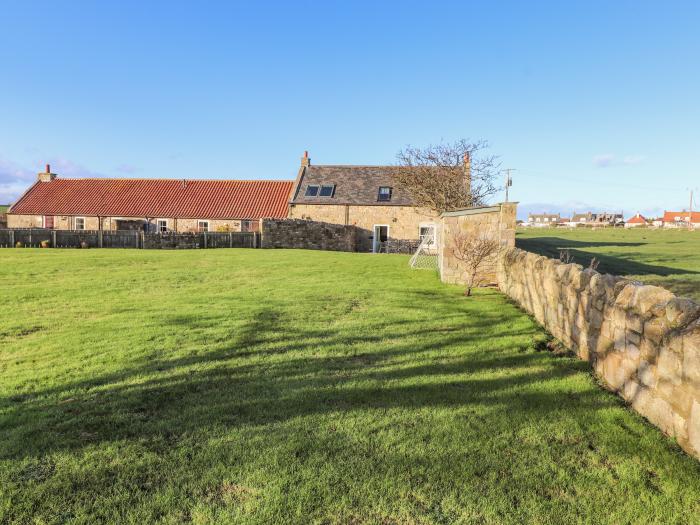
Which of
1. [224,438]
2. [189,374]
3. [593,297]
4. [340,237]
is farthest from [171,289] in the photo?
[340,237]

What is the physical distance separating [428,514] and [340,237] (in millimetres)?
30980

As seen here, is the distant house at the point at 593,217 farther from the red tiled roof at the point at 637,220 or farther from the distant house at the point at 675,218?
the distant house at the point at 675,218

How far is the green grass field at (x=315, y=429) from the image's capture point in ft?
9.72

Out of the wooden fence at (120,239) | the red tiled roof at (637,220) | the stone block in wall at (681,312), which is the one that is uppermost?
the red tiled roof at (637,220)

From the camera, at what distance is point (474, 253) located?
12094mm

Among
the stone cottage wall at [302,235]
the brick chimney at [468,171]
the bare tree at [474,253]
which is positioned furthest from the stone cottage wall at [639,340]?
the brick chimney at [468,171]

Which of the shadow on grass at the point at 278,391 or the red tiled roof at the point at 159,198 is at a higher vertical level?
the red tiled roof at the point at 159,198

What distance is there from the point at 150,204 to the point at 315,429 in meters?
40.7

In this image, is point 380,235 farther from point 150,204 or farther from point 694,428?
Answer: point 694,428

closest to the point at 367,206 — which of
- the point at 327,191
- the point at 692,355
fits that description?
the point at 327,191

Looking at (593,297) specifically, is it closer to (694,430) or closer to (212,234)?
(694,430)

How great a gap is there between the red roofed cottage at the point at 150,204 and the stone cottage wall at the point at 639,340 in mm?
33503

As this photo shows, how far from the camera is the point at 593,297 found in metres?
5.80

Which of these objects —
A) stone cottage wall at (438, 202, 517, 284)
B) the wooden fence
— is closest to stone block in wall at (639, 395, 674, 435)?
stone cottage wall at (438, 202, 517, 284)
